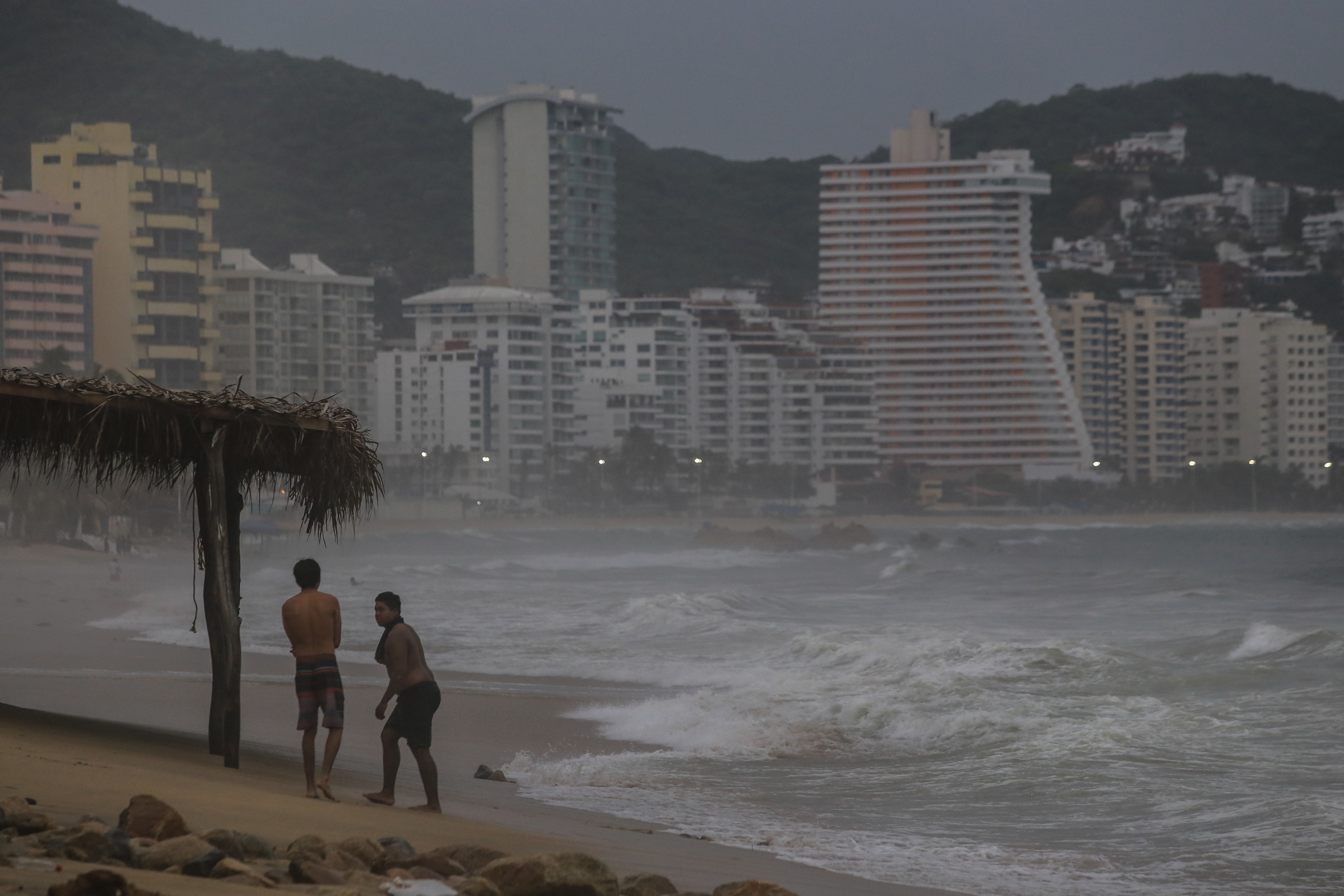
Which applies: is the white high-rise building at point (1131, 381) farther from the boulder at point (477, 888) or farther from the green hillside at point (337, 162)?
the boulder at point (477, 888)

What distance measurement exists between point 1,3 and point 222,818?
137683mm

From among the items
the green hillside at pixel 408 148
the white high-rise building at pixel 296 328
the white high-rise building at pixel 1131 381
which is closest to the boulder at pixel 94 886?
the white high-rise building at pixel 296 328

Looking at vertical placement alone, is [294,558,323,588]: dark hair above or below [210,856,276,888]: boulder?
Answer: above

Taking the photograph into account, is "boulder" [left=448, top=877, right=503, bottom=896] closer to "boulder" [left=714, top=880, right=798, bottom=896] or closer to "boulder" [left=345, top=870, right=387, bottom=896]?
"boulder" [left=345, top=870, right=387, bottom=896]

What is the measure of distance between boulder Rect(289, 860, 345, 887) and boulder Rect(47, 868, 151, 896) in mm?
935

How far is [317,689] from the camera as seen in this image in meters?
7.60

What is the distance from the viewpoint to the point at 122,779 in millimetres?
7219

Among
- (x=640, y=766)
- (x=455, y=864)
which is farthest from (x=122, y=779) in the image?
(x=640, y=766)

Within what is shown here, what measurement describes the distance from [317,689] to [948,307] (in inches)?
4892

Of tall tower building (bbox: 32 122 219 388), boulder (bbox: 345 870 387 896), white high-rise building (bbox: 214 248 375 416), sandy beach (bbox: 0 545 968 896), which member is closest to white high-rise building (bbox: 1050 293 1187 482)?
white high-rise building (bbox: 214 248 375 416)

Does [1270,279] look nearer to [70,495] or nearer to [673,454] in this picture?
[673,454]

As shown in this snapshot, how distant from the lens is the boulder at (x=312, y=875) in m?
5.57

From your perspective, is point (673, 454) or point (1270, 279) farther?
point (1270, 279)

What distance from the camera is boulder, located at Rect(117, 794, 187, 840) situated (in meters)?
6.01
